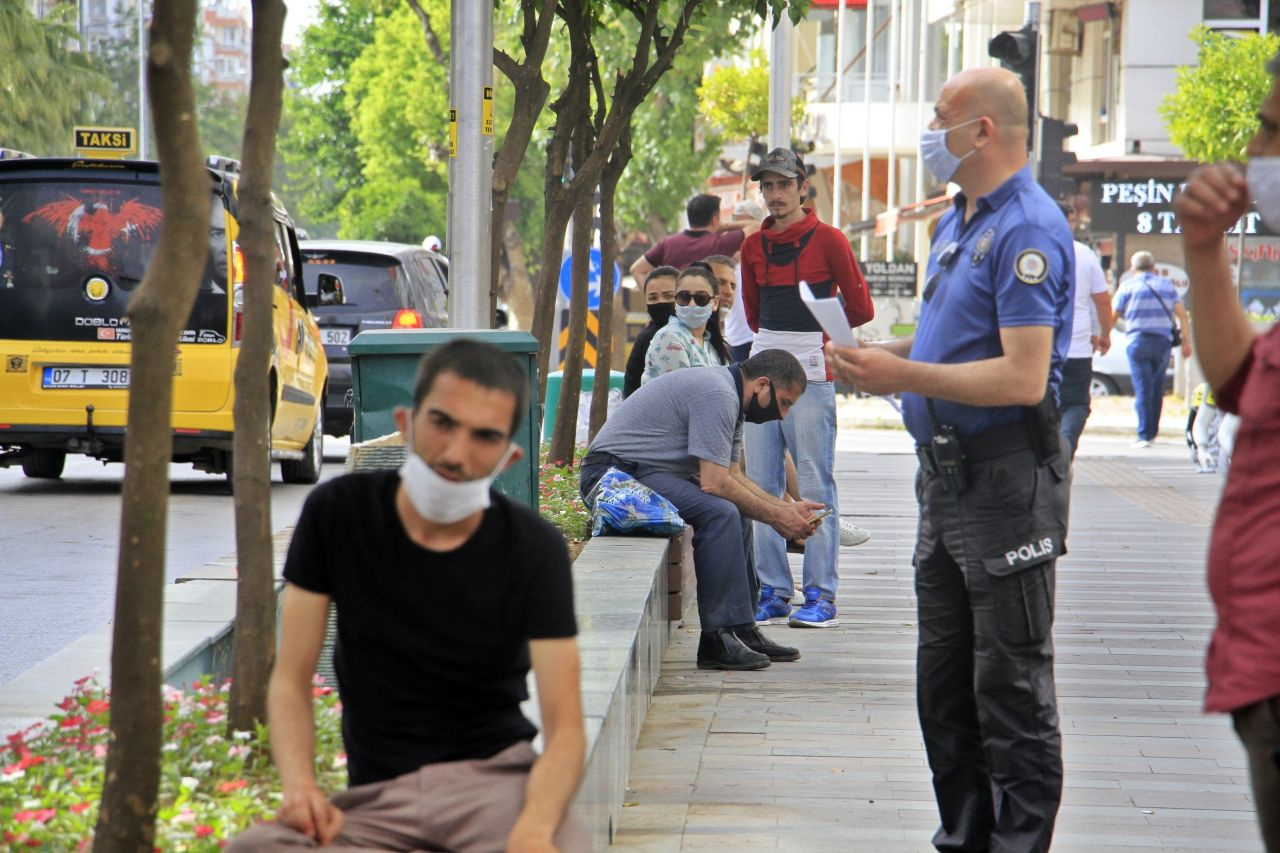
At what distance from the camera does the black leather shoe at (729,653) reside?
7578mm

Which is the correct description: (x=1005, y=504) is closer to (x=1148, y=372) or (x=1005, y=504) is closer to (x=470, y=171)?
(x=470, y=171)

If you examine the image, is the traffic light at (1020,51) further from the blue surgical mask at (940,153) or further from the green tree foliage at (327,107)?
the green tree foliage at (327,107)

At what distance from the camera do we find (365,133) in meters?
53.4

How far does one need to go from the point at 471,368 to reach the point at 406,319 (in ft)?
45.8

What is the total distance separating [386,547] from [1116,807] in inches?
116

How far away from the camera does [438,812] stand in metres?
3.36

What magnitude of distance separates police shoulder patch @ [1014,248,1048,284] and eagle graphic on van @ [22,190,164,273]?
963cm

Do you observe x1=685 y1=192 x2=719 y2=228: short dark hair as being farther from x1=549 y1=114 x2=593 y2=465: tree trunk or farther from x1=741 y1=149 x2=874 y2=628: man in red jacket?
x1=741 y1=149 x2=874 y2=628: man in red jacket

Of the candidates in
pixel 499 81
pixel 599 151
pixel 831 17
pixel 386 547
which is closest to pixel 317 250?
pixel 599 151

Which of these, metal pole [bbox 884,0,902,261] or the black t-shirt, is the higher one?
metal pole [bbox 884,0,902,261]

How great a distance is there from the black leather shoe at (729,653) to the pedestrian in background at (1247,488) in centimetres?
451

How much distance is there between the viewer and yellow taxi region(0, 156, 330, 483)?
511 inches

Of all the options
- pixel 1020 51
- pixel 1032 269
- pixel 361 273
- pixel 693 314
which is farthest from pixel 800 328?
pixel 361 273

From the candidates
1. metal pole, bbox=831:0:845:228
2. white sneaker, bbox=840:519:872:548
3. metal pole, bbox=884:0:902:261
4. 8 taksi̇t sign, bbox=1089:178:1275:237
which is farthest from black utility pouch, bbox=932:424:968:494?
metal pole, bbox=884:0:902:261
